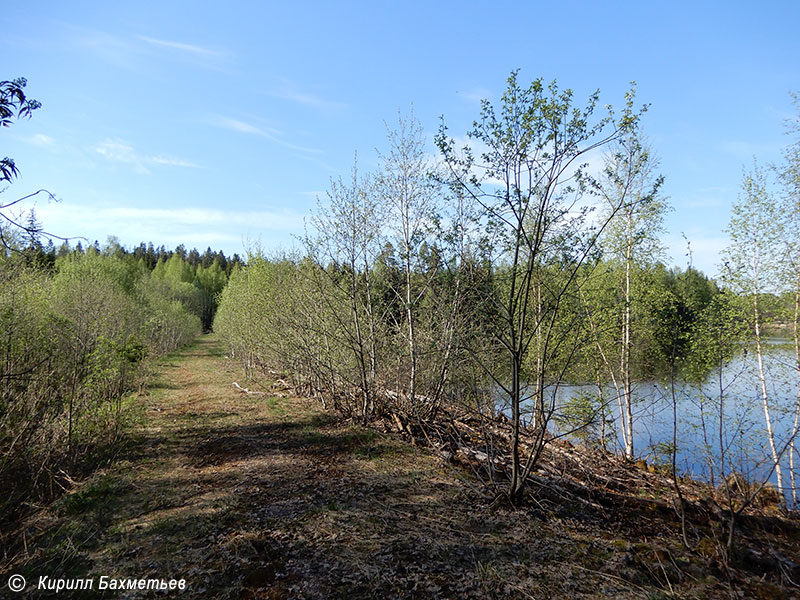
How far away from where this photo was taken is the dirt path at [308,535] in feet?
11.6

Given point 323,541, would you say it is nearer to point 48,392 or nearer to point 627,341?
point 48,392

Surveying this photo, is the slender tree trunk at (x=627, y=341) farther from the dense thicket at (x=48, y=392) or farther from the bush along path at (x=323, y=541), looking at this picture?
the dense thicket at (x=48, y=392)

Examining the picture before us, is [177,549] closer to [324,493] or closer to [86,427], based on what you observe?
[324,493]

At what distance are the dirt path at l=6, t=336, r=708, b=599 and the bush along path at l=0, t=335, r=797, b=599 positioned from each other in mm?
18

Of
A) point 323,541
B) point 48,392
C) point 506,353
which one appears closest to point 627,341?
point 506,353

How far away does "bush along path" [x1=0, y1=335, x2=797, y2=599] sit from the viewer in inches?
137

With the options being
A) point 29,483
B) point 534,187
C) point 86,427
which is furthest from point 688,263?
point 86,427

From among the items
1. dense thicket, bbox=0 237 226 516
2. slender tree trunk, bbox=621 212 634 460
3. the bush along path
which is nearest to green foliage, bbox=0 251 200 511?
dense thicket, bbox=0 237 226 516

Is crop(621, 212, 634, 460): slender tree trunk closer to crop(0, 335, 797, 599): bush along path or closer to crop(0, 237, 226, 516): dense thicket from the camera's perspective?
crop(0, 335, 797, 599): bush along path

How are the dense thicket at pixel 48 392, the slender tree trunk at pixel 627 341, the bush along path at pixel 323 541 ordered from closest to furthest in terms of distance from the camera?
the bush along path at pixel 323 541, the dense thicket at pixel 48 392, the slender tree trunk at pixel 627 341

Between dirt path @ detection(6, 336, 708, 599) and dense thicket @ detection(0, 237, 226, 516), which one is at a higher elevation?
dense thicket @ detection(0, 237, 226, 516)

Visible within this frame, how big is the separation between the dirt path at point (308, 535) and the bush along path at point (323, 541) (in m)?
0.02

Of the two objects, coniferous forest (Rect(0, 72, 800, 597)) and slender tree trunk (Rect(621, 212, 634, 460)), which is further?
slender tree trunk (Rect(621, 212, 634, 460))

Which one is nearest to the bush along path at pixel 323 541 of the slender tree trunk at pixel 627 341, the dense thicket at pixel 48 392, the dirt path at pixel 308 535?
the dirt path at pixel 308 535
